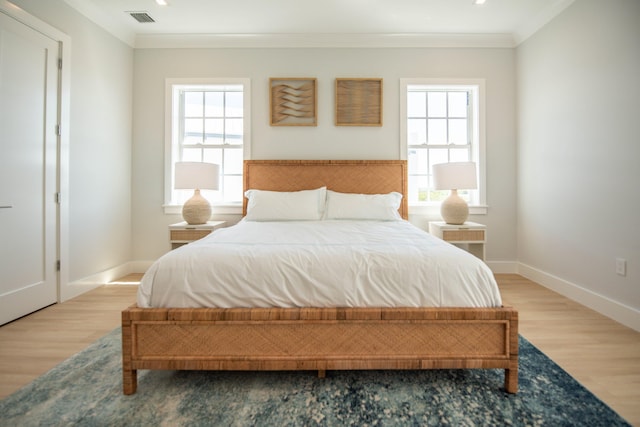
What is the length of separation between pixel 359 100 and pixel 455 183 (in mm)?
1456

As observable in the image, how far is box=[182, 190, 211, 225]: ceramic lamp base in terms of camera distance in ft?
11.2

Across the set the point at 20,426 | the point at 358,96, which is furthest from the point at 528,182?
the point at 20,426

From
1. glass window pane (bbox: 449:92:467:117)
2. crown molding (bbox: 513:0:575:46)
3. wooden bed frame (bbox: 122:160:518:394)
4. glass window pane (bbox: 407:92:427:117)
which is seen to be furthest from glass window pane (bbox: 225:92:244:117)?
crown molding (bbox: 513:0:575:46)

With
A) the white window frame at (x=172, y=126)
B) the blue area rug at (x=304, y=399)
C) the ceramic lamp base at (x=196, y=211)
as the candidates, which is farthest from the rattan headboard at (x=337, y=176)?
the blue area rug at (x=304, y=399)

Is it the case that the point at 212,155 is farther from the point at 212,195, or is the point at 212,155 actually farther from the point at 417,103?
the point at 417,103

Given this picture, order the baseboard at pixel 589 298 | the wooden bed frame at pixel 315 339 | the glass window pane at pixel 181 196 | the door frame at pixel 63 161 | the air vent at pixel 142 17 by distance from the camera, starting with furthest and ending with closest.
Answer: the glass window pane at pixel 181 196
the air vent at pixel 142 17
the door frame at pixel 63 161
the baseboard at pixel 589 298
the wooden bed frame at pixel 315 339

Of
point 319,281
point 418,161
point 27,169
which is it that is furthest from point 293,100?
point 319,281

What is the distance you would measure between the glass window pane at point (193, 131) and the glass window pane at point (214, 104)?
0.55 feet

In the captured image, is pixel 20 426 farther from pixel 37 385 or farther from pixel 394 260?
pixel 394 260

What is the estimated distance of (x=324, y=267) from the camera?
60.9 inches

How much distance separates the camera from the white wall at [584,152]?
91.5 inches

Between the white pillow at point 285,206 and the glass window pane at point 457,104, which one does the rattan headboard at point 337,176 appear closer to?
the white pillow at point 285,206

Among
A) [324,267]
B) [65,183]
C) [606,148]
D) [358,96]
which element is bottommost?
[324,267]

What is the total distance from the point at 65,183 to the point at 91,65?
1.25 m
